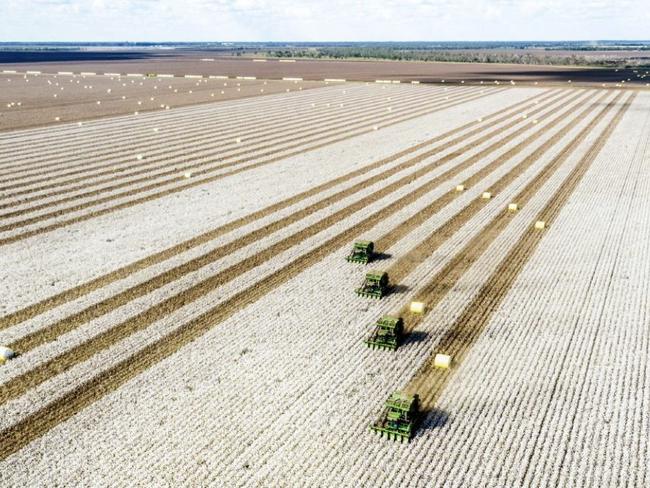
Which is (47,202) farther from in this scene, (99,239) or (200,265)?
(200,265)

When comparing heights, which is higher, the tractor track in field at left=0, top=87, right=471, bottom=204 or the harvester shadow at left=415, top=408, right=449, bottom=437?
the tractor track in field at left=0, top=87, right=471, bottom=204

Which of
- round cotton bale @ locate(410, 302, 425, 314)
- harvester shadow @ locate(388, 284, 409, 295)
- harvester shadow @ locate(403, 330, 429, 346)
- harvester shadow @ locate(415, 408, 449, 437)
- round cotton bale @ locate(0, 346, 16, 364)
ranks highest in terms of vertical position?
round cotton bale @ locate(410, 302, 425, 314)

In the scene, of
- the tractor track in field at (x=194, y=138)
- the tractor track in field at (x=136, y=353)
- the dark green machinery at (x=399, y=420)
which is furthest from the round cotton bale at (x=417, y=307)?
the tractor track in field at (x=194, y=138)

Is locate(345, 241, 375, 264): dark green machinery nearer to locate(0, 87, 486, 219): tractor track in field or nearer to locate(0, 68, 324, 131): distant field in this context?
locate(0, 87, 486, 219): tractor track in field

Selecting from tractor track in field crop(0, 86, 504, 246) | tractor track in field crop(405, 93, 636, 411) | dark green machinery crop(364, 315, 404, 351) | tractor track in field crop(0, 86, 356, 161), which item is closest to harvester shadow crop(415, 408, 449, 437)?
tractor track in field crop(405, 93, 636, 411)

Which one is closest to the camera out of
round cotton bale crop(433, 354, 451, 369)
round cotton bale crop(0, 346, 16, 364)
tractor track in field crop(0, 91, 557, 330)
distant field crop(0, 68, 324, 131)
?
round cotton bale crop(433, 354, 451, 369)

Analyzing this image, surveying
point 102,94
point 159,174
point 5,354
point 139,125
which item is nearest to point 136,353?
point 5,354

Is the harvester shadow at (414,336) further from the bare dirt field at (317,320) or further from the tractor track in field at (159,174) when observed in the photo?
the tractor track in field at (159,174)
